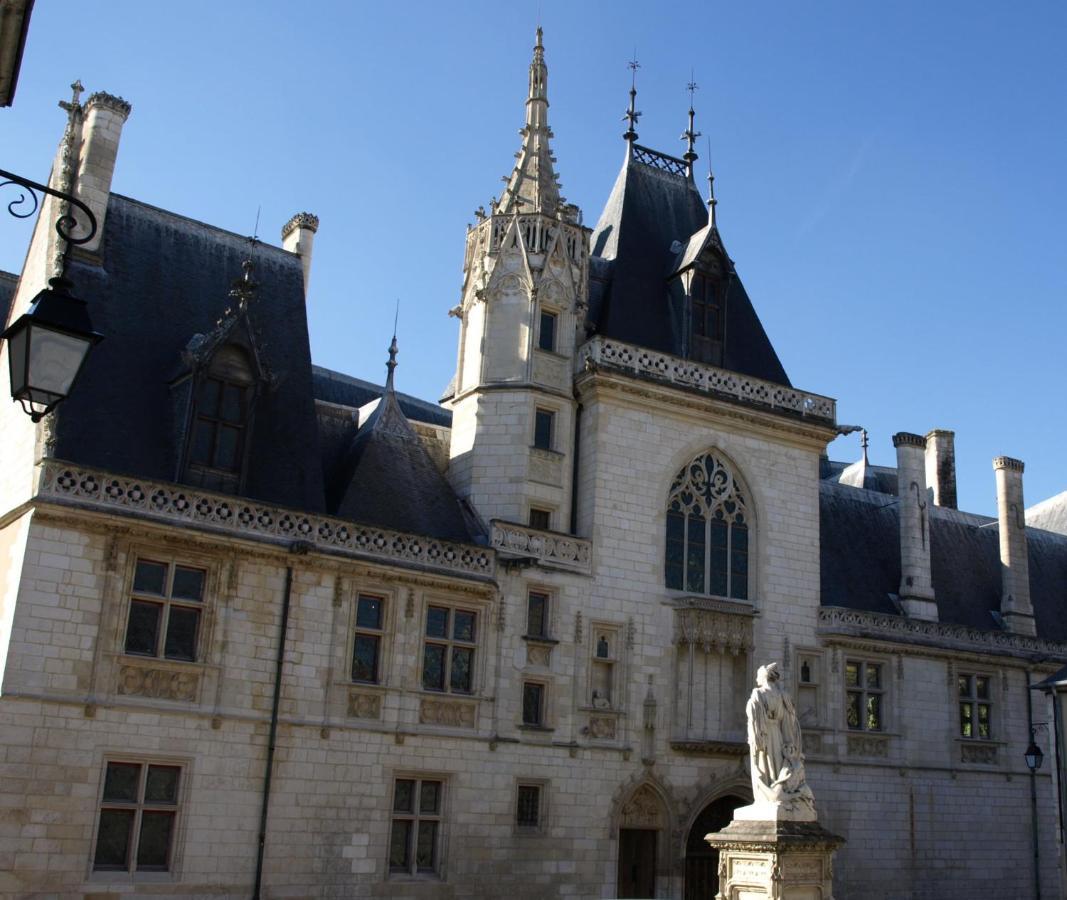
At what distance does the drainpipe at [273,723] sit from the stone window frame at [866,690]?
12343 mm

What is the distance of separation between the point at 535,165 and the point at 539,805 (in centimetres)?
1324

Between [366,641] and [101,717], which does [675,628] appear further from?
[101,717]

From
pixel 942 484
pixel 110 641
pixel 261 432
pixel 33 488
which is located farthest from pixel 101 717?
pixel 942 484

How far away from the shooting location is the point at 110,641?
56.3 feet

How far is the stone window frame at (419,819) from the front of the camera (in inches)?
755

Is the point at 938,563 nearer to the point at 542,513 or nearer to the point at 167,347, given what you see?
the point at 542,513

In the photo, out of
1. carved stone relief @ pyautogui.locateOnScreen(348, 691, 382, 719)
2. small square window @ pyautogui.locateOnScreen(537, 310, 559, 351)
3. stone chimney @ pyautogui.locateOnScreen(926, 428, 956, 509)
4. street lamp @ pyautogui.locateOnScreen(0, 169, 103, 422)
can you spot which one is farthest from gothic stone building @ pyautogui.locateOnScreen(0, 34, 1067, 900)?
street lamp @ pyautogui.locateOnScreen(0, 169, 103, 422)

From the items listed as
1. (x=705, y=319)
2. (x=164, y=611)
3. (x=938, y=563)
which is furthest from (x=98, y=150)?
(x=938, y=563)

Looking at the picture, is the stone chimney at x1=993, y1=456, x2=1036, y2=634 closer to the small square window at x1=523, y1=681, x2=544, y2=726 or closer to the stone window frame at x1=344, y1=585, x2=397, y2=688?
the small square window at x1=523, y1=681, x2=544, y2=726

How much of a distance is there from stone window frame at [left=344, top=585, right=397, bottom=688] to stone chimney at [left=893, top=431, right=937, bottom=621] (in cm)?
1332

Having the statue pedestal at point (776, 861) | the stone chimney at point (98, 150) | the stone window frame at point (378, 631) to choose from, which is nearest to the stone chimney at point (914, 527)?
the stone window frame at point (378, 631)

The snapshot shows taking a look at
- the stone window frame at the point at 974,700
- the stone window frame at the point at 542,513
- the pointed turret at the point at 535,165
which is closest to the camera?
the stone window frame at the point at 542,513

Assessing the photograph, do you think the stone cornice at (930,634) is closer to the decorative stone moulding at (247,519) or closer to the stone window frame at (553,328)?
the stone window frame at (553,328)

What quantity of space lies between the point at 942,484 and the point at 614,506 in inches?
578
